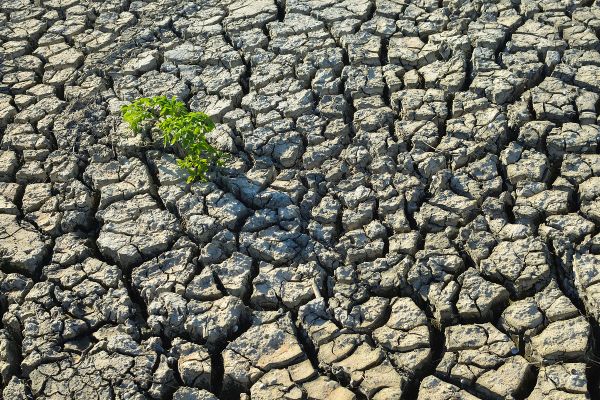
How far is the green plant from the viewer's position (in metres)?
4.07

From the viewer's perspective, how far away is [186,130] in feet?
13.3

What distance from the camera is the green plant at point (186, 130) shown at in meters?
4.07

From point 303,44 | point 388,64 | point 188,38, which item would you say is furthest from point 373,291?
point 188,38

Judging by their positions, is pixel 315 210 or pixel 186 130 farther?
pixel 186 130

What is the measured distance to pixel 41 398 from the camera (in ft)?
10.8

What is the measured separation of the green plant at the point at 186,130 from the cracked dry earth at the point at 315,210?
3.6 inches

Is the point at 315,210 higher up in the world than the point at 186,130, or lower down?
lower down

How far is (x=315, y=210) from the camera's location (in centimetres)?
390

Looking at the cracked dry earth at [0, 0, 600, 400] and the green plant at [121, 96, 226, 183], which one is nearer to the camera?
the cracked dry earth at [0, 0, 600, 400]

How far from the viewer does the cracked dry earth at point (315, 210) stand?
327 cm

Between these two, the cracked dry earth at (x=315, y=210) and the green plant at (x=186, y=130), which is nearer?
the cracked dry earth at (x=315, y=210)

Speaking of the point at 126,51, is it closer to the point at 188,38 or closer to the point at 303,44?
the point at 188,38

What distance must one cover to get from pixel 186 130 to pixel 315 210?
817 millimetres

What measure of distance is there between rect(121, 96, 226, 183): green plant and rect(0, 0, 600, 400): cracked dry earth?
0.09 meters
